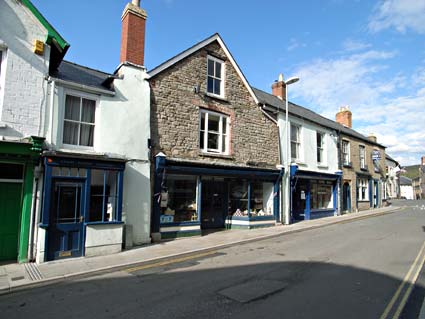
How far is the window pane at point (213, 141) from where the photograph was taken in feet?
45.4

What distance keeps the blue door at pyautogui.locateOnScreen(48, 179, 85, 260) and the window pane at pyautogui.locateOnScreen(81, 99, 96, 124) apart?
2.35 m

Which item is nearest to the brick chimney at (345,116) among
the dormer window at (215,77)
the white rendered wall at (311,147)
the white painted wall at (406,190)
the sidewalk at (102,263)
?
the white rendered wall at (311,147)

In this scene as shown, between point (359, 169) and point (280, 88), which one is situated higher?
point (280, 88)

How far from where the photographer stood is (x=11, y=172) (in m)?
8.64

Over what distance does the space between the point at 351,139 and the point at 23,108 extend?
23.8 meters

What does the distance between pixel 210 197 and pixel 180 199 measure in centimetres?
182

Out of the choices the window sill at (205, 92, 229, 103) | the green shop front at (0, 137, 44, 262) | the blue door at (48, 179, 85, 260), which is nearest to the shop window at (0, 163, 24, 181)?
the green shop front at (0, 137, 44, 262)

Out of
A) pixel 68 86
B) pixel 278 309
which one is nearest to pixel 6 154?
pixel 68 86

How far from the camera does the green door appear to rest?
8359mm

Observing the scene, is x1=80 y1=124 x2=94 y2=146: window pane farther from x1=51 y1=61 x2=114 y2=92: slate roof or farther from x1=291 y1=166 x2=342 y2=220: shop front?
x1=291 y1=166 x2=342 y2=220: shop front

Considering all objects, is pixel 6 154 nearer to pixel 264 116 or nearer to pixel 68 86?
pixel 68 86

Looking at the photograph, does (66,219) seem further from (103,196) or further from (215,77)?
(215,77)

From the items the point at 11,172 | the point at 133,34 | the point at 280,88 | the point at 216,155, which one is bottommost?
the point at 11,172

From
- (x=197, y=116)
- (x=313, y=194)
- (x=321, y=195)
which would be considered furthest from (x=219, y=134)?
(x=321, y=195)
